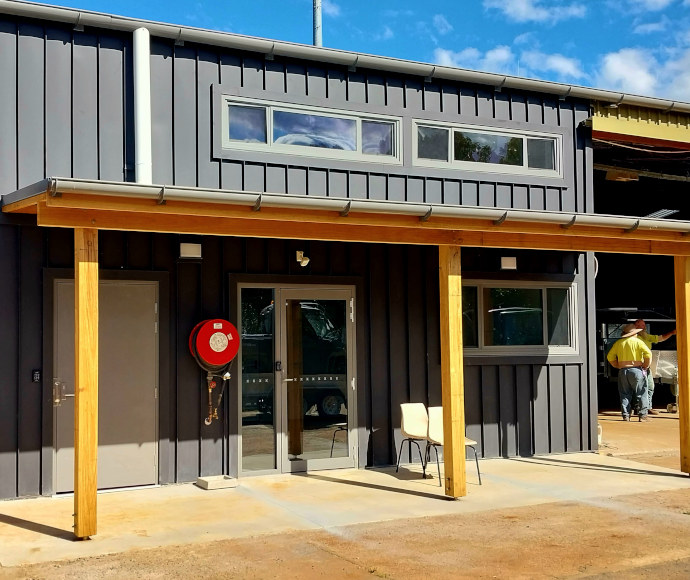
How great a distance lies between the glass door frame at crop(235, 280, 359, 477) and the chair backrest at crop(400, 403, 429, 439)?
1.85 feet

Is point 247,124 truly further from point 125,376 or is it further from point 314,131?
point 125,376

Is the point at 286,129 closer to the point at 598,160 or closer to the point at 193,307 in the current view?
the point at 193,307

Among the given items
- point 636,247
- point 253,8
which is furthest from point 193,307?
point 253,8

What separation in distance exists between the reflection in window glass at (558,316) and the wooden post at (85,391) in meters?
5.77

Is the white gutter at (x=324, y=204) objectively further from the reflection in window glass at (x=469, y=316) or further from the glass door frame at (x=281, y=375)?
the reflection in window glass at (x=469, y=316)

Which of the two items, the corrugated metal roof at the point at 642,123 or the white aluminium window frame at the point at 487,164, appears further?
the corrugated metal roof at the point at 642,123

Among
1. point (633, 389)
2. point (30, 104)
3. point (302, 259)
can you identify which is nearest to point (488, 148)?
point (302, 259)

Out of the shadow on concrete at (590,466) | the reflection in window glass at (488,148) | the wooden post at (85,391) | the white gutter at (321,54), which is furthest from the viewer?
the reflection in window glass at (488,148)

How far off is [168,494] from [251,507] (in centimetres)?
98

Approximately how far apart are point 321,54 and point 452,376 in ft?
11.7

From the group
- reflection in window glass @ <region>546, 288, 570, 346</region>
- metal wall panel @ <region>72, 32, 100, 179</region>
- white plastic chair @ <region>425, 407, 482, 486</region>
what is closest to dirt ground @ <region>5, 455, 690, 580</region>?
white plastic chair @ <region>425, 407, 482, 486</region>

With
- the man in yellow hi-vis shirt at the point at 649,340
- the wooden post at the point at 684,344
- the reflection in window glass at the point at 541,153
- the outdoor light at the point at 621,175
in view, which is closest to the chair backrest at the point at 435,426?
the wooden post at the point at 684,344

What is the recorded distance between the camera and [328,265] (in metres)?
9.12

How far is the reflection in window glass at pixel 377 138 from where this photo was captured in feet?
29.9
